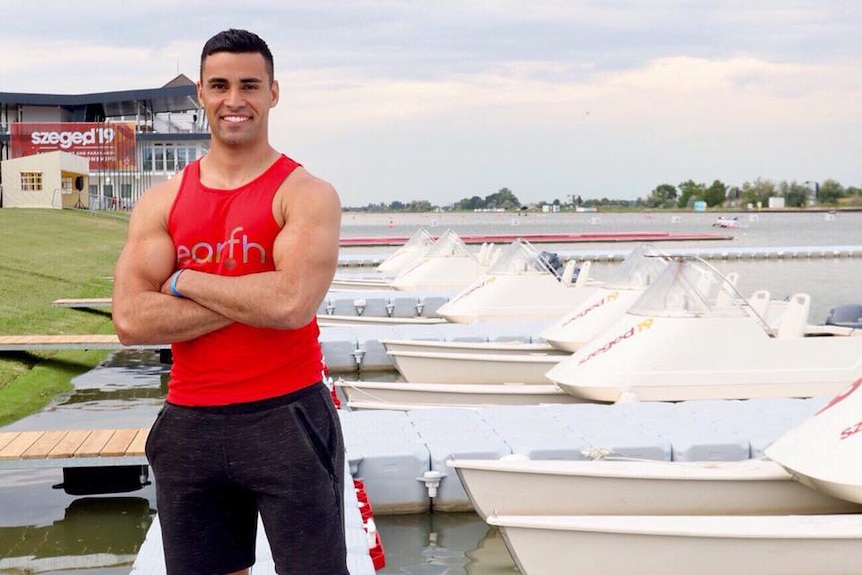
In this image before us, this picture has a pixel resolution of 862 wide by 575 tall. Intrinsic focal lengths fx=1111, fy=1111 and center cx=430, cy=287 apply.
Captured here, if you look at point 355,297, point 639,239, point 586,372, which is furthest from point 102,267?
point 639,239

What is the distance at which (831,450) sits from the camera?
715cm

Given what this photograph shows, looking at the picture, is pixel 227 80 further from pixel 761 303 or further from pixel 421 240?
pixel 421 240

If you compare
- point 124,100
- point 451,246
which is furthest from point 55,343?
point 124,100

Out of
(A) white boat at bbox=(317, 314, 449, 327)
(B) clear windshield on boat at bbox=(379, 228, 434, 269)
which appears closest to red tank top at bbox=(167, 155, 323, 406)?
(A) white boat at bbox=(317, 314, 449, 327)

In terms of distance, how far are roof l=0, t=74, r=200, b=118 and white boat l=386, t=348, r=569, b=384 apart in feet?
202

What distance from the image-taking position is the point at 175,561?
3.30 m

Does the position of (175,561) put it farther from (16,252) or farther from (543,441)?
(16,252)

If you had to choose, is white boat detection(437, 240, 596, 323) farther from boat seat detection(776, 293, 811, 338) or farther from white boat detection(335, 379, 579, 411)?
boat seat detection(776, 293, 811, 338)

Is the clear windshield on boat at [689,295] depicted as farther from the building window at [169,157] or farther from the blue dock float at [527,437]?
the building window at [169,157]

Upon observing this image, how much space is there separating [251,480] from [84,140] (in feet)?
241

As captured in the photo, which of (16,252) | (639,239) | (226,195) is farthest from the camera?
(639,239)

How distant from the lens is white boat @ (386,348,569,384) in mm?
15094

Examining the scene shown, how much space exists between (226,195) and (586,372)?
9254 millimetres

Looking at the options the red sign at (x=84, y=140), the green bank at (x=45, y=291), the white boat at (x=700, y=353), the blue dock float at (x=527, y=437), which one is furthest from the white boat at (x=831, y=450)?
the red sign at (x=84, y=140)
